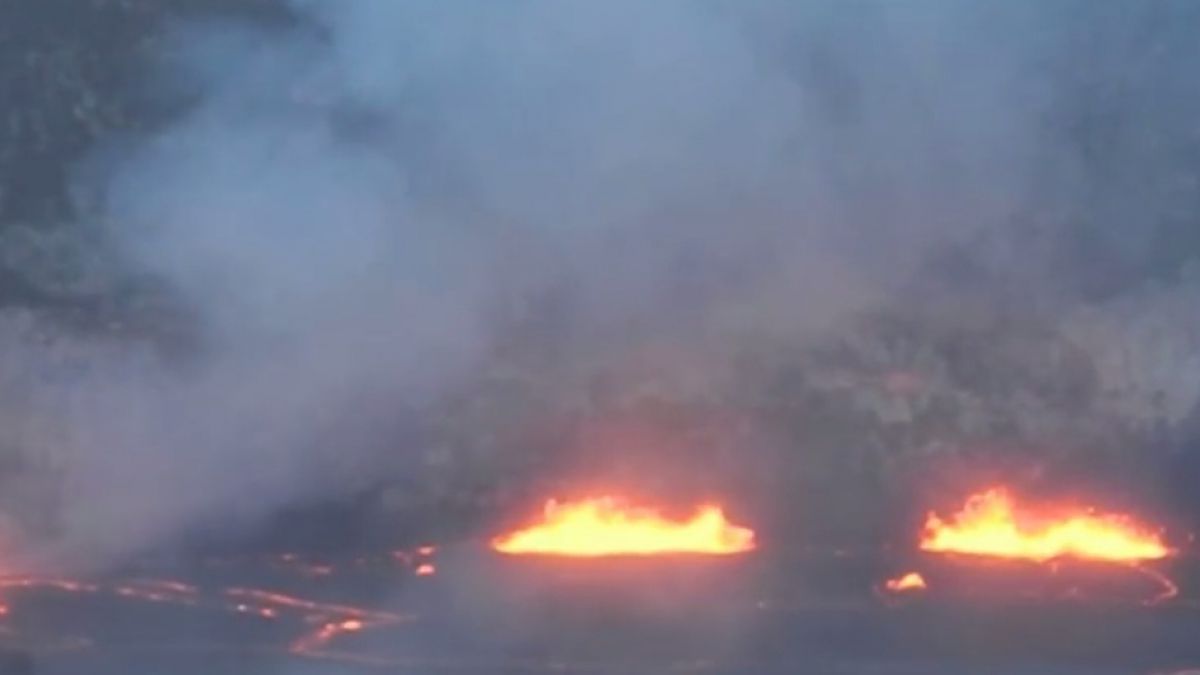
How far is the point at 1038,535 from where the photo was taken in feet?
26.8

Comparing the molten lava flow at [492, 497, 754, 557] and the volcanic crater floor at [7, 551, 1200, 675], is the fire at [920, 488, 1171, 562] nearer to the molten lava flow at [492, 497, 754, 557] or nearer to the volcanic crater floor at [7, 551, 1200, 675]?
the volcanic crater floor at [7, 551, 1200, 675]

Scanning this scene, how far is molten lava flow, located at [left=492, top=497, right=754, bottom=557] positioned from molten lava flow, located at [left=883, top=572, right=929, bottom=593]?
57 cm

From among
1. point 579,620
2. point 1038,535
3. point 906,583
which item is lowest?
point 579,620

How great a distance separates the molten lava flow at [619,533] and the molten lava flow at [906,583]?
0.57 meters

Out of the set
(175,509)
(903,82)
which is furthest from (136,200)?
(903,82)

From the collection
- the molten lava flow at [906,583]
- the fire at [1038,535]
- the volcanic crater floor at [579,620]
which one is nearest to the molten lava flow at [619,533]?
the volcanic crater floor at [579,620]

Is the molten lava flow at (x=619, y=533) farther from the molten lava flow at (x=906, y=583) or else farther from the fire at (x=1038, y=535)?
the fire at (x=1038, y=535)

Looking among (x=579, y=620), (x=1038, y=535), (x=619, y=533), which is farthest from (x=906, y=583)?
(x=579, y=620)

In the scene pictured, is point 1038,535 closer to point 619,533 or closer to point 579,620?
point 619,533

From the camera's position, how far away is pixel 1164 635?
7621 millimetres

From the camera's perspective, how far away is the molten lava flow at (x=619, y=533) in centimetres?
808

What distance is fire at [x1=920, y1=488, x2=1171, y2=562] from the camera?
8109 mm

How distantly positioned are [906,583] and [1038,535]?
65cm

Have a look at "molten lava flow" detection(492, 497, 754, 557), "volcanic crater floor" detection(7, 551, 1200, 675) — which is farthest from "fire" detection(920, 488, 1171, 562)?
"molten lava flow" detection(492, 497, 754, 557)
